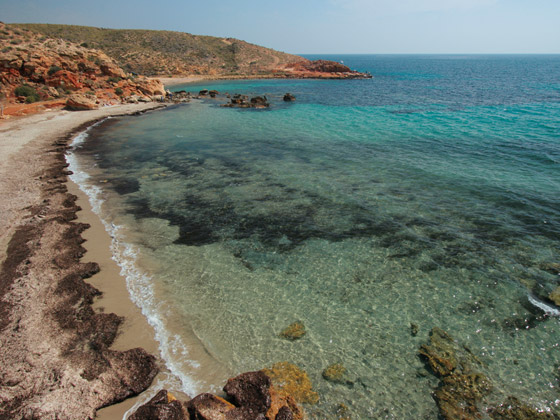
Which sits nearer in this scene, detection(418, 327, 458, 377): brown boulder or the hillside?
detection(418, 327, 458, 377): brown boulder

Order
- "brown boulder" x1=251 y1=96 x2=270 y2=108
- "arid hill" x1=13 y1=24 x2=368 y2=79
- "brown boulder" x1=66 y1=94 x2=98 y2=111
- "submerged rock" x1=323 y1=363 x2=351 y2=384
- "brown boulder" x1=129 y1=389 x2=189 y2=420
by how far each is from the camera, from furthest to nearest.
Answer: "arid hill" x1=13 y1=24 x2=368 y2=79 → "brown boulder" x1=251 y1=96 x2=270 y2=108 → "brown boulder" x1=66 y1=94 x2=98 y2=111 → "submerged rock" x1=323 y1=363 x2=351 y2=384 → "brown boulder" x1=129 y1=389 x2=189 y2=420

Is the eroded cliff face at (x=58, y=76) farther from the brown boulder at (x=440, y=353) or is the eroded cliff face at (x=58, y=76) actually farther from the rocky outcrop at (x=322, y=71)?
the rocky outcrop at (x=322, y=71)

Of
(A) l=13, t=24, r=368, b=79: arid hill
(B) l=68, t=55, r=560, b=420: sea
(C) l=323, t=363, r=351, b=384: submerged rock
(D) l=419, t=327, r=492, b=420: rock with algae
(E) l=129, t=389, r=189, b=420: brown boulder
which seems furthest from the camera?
(A) l=13, t=24, r=368, b=79: arid hill

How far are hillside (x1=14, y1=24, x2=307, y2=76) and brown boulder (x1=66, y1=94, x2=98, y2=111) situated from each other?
52.0 m

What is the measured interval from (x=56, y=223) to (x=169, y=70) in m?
89.2

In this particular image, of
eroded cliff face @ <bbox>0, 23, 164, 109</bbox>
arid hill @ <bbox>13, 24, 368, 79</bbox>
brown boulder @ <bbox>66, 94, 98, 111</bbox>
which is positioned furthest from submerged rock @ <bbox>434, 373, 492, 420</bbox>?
arid hill @ <bbox>13, 24, 368, 79</bbox>

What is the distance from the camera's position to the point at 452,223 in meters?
12.4

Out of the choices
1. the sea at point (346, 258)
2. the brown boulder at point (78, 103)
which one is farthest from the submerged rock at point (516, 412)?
the brown boulder at point (78, 103)

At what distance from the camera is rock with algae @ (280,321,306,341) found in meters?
7.45

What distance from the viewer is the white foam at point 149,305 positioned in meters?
6.40

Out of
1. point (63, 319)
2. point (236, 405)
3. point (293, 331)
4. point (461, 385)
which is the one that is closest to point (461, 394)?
point (461, 385)

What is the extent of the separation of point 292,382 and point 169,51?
110 metres

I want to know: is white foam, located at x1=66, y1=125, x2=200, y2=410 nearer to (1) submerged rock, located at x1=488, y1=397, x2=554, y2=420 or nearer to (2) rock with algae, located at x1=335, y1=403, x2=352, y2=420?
(2) rock with algae, located at x1=335, y1=403, x2=352, y2=420

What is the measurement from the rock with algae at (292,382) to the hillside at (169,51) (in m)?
92.9
